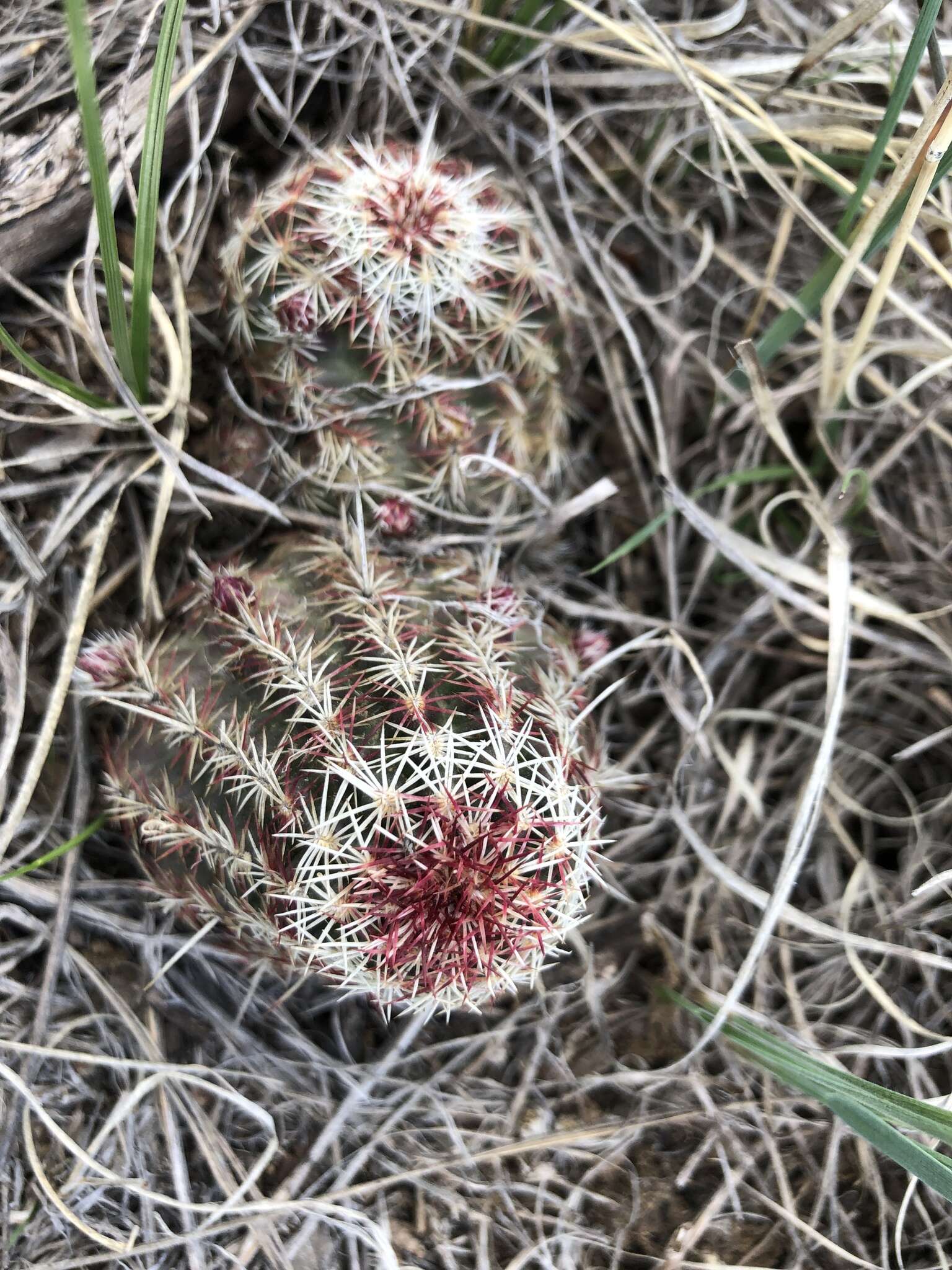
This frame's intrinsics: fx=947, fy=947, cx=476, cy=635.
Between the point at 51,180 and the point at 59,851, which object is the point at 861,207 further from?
the point at 59,851

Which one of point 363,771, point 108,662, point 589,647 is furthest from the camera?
point 589,647

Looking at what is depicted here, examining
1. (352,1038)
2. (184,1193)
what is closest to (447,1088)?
(352,1038)

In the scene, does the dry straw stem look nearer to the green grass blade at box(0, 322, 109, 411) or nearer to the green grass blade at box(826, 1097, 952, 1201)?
the green grass blade at box(0, 322, 109, 411)

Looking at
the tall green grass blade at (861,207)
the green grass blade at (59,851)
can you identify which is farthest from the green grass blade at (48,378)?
the tall green grass blade at (861,207)

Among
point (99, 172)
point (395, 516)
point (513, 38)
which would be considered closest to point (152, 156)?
point (99, 172)

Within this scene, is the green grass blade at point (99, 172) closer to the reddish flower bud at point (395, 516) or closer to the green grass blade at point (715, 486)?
the reddish flower bud at point (395, 516)

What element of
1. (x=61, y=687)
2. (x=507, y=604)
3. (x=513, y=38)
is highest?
(x=513, y=38)

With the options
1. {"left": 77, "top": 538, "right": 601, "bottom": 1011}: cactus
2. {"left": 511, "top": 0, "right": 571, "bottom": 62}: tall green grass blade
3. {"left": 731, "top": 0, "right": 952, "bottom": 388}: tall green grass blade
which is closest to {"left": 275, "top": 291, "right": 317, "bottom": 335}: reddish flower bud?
{"left": 77, "top": 538, "right": 601, "bottom": 1011}: cactus
